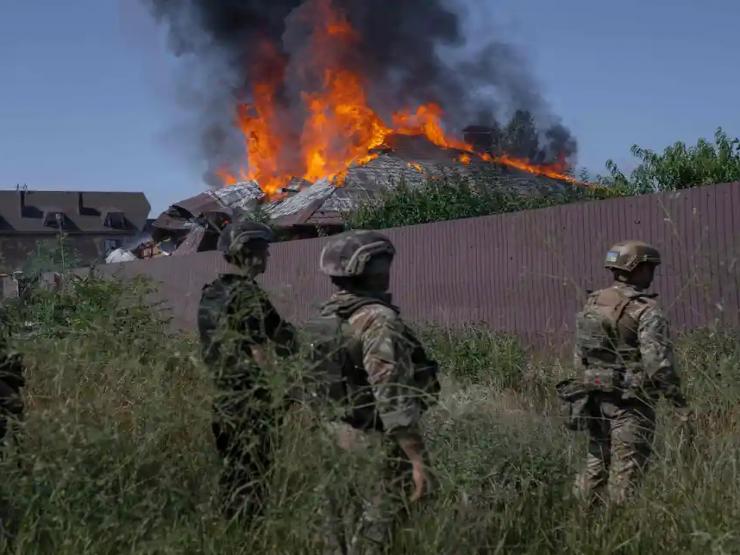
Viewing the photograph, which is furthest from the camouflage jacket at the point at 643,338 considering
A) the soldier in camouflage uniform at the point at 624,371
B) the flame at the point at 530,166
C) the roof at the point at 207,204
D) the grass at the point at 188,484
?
the flame at the point at 530,166

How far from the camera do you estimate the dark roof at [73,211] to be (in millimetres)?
60188

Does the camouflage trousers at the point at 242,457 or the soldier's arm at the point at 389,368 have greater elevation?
the soldier's arm at the point at 389,368

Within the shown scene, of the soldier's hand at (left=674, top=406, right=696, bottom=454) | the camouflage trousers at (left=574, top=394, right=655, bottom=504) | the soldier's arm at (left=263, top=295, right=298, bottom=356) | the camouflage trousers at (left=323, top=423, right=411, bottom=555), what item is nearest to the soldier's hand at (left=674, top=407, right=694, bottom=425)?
the soldier's hand at (left=674, top=406, right=696, bottom=454)

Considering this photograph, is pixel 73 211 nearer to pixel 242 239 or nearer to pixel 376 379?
pixel 242 239

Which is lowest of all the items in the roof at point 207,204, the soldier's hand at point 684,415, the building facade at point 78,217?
the soldier's hand at point 684,415

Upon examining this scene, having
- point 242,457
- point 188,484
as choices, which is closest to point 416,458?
point 242,457

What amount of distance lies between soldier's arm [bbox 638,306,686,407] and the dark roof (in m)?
57.5

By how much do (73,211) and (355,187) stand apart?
44.2 meters

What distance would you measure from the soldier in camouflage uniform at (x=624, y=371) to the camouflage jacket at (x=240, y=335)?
183 centimetres

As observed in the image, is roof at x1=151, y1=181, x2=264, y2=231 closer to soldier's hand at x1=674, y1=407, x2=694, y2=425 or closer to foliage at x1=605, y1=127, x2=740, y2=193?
foliage at x1=605, y1=127, x2=740, y2=193

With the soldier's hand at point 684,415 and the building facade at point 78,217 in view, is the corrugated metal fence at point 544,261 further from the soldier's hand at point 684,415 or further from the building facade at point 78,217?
the building facade at point 78,217

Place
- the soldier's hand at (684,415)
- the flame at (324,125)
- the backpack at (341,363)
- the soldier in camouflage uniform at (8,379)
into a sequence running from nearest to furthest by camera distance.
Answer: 1. the backpack at (341,363)
2. the soldier in camouflage uniform at (8,379)
3. the soldier's hand at (684,415)
4. the flame at (324,125)

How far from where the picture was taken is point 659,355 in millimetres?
4797

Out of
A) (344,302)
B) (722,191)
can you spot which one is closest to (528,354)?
(722,191)
